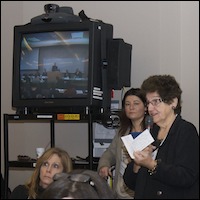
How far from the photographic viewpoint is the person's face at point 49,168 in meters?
2.76

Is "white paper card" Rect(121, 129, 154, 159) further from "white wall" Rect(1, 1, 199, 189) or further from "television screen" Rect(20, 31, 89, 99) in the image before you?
"white wall" Rect(1, 1, 199, 189)

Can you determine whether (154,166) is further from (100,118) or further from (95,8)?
(95,8)

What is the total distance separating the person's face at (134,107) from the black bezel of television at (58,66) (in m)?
0.23

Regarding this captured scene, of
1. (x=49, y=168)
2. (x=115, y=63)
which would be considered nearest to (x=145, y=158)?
(x=49, y=168)

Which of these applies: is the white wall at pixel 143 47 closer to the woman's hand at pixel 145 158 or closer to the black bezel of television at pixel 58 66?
the black bezel of television at pixel 58 66

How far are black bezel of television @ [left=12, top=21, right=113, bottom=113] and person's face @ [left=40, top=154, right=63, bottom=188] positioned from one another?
67 cm

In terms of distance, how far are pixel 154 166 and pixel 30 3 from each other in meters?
2.87

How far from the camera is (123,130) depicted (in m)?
3.42

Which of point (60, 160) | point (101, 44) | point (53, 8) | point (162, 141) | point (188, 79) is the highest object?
point (53, 8)

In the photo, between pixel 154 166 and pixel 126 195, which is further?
pixel 126 195

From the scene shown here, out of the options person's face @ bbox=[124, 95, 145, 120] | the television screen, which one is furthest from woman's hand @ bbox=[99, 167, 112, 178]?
the television screen

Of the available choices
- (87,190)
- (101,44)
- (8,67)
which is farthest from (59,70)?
(87,190)

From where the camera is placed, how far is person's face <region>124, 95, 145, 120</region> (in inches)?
133

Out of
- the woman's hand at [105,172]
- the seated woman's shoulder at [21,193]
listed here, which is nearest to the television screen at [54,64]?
the woman's hand at [105,172]
